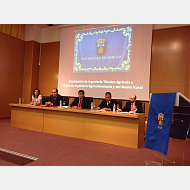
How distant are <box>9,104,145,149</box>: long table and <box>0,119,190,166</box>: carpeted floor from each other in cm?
17

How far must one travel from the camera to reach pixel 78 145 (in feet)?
10.4

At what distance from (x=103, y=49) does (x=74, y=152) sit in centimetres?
392

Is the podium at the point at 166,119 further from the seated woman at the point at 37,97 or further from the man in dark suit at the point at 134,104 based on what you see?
the seated woman at the point at 37,97

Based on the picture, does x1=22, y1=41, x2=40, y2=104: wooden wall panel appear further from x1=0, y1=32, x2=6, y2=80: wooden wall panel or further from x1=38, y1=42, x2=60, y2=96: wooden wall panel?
x1=0, y1=32, x2=6, y2=80: wooden wall panel

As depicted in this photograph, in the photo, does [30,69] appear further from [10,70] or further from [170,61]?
[170,61]

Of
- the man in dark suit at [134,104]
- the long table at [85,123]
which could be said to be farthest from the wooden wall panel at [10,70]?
the man in dark suit at [134,104]

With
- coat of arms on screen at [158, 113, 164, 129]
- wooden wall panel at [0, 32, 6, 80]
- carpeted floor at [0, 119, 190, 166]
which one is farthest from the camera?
wooden wall panel at [0, 32, 6, 80]

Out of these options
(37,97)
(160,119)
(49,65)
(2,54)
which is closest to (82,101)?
(37,97)

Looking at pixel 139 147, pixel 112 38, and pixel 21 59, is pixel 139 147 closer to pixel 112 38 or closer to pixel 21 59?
pixel 112 38

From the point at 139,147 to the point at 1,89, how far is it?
→ 18.2ft

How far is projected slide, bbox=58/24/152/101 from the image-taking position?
16.8 feet

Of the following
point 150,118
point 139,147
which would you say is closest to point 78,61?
point 139,147

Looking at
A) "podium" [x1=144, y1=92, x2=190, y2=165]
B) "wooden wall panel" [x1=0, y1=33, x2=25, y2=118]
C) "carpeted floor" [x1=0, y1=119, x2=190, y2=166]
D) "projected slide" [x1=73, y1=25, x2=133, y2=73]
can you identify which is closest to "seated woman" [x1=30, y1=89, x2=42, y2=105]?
"carpeted floor" [x1=0, y1=119, x2=190, y2=166]

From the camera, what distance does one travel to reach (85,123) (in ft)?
11.9
